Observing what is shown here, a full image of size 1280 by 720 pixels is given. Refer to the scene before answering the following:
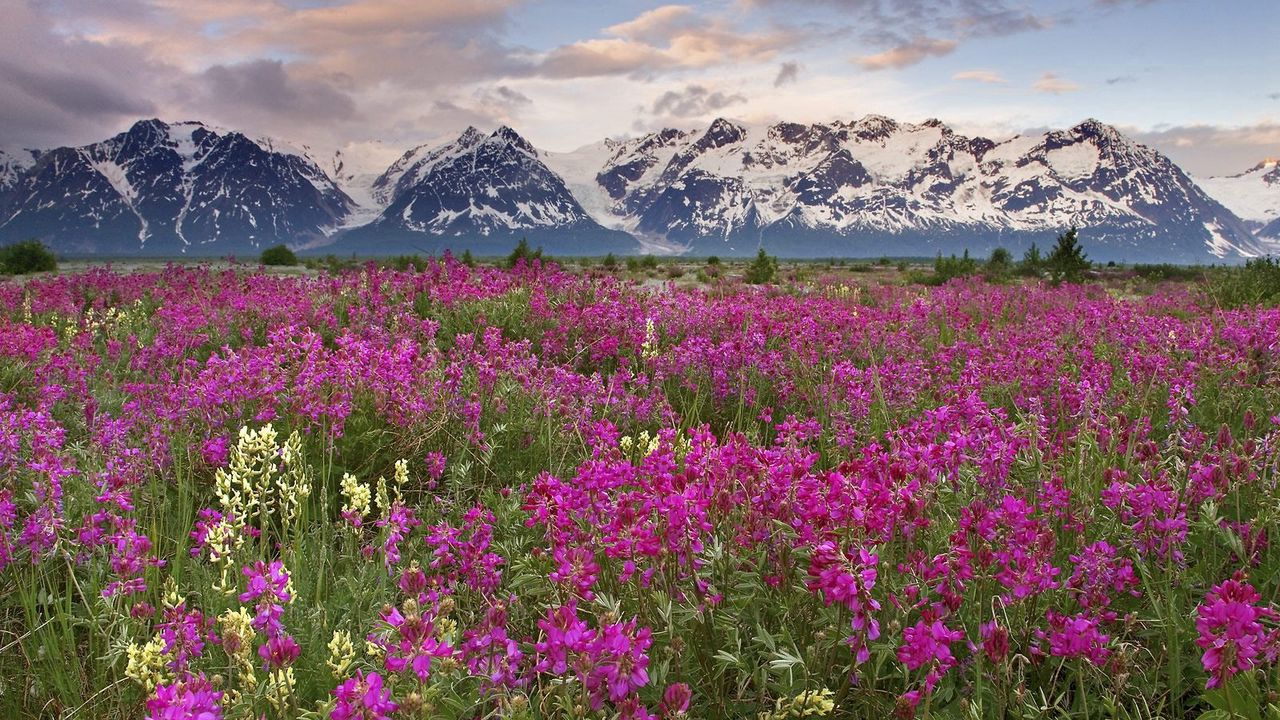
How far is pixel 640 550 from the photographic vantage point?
Result: 201 cm

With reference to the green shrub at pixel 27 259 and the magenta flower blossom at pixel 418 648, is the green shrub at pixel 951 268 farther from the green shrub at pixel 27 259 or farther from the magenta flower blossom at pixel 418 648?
the green shrub at pixel 27 259

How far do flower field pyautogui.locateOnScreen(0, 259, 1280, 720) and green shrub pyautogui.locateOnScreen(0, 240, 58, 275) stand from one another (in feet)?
87.5

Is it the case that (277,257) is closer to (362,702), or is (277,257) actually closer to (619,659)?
(362,702)

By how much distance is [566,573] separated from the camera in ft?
6.30

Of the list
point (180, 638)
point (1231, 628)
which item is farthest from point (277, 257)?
point (1231, 628)

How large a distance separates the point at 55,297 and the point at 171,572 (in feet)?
35.5

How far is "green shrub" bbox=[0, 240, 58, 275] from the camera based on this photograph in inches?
1040

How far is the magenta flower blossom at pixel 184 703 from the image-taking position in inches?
59.2

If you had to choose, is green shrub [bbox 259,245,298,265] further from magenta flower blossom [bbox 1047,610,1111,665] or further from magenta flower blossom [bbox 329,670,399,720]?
magenta flower blossom [bbox 1047,610,1111,665]

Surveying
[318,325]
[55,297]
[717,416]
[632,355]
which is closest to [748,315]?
[632,355]

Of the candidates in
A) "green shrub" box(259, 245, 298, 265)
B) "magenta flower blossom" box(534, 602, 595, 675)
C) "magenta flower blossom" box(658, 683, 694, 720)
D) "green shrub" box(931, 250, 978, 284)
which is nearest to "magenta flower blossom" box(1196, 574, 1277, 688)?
"magenta flower blossom" box(658, 683, 694, 720)

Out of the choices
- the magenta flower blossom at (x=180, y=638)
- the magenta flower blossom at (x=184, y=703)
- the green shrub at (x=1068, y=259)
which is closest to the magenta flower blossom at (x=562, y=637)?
the magenta flower blossom at (x=184, y=703)

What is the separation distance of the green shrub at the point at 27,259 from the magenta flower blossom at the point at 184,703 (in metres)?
31.9

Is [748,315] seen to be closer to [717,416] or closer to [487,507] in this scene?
[717,416]
